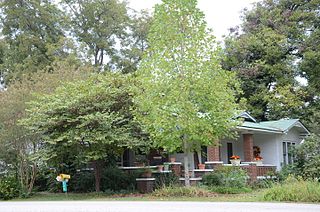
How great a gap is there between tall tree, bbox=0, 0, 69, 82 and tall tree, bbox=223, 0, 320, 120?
14144 mm

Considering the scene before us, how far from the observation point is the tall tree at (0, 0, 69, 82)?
36.7 meters

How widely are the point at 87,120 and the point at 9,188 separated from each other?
4.72 m

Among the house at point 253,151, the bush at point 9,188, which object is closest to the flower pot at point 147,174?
the house at point 253,151

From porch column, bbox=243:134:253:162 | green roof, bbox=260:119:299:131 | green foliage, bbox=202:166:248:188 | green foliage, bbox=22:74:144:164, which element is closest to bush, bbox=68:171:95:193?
green foliage, bbox=22:74:144:164

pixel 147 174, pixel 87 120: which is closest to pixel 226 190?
pixel 147 174

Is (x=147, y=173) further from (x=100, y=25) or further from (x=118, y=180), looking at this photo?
(x=100, y=25)

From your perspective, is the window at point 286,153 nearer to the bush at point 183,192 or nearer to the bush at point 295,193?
the bush at point 183,192

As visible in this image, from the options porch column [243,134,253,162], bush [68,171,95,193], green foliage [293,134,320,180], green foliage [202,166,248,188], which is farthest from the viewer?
porch column [243,134,253,162]

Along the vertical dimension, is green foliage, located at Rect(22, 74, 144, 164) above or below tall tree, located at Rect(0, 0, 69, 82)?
below

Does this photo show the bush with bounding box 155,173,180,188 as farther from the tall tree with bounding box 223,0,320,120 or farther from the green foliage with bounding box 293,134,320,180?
the tall tree with bounding box 223,0,320,120

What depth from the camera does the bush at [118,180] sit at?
846 inches

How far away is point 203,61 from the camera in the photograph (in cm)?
1892
